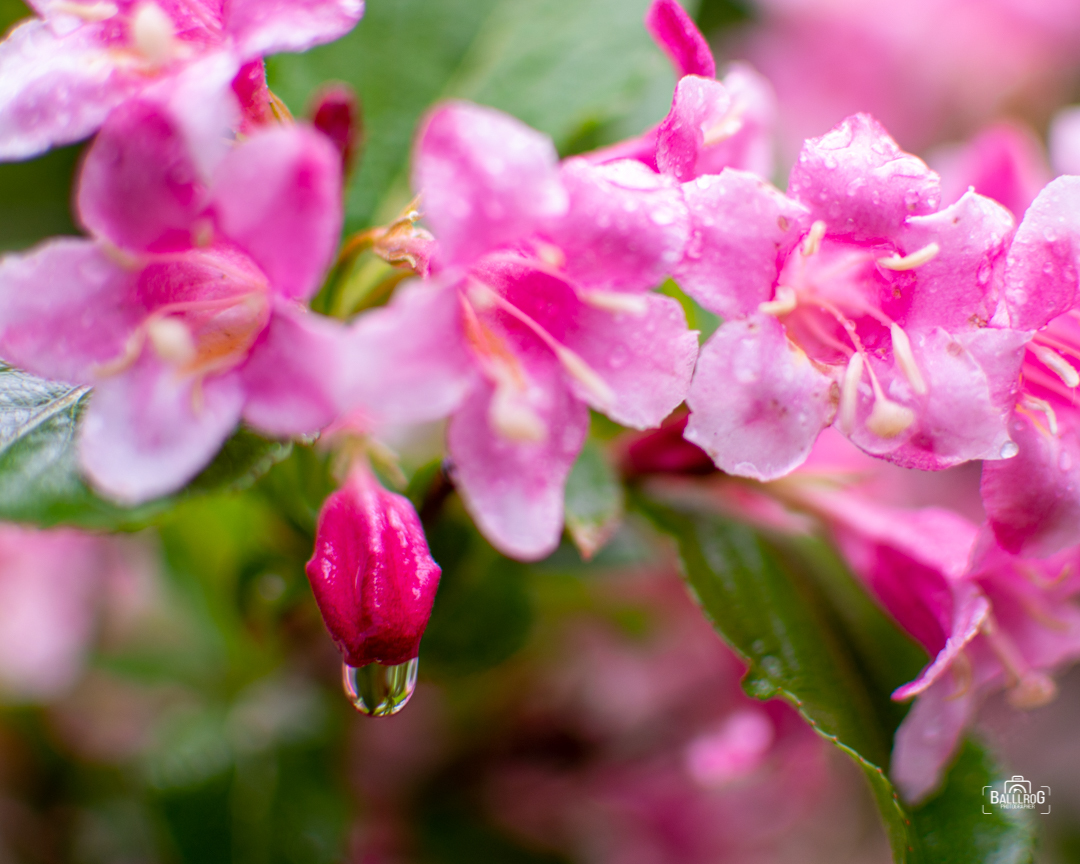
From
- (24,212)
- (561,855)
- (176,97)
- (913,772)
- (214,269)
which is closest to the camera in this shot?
(176,97)

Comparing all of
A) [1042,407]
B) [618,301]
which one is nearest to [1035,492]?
[1042,407]

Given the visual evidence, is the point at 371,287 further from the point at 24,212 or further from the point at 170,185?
the point at 24,212

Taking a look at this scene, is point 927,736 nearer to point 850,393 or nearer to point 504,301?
point 850,393

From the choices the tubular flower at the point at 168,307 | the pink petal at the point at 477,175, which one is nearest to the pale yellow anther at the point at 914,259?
the pink petal at the point at 477,175

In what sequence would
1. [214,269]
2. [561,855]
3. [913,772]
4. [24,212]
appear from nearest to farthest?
[214,269] < [913,772] < [561,855] < [24,212]

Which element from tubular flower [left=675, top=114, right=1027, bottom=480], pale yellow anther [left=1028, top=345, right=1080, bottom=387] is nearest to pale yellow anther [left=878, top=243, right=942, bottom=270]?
tubular flower [left=675, top=114, right=1027, bottom=480]

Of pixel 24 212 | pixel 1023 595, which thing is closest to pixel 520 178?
pixel 1023 595
